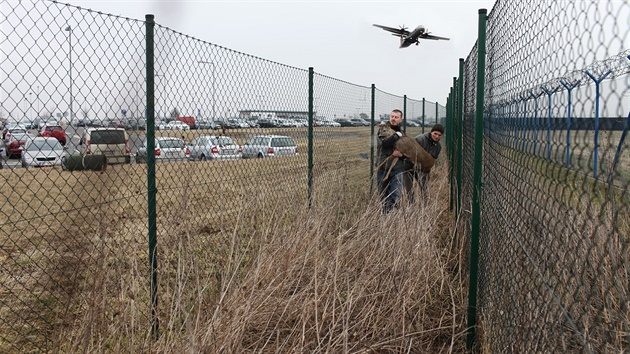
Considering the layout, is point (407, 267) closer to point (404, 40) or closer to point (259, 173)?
point (259, 173)

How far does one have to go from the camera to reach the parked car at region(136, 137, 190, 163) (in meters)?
3.88

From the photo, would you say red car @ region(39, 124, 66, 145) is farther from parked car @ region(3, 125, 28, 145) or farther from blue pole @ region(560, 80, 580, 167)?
blue pole @ region(560, 80, 580, 167)

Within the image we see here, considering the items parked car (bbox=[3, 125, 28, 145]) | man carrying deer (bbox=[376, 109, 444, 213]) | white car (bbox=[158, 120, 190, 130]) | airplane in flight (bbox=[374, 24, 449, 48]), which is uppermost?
airplane in flight (bbox=[374, 24, 449, 48])

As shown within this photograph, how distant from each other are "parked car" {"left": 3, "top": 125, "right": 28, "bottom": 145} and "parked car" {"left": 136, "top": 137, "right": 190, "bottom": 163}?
0.79 m

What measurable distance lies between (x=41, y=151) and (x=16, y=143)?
6.1 inches

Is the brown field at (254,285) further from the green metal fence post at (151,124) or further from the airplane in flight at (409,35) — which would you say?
the airplane in flight at (409,35)

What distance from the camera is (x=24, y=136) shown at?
322cm

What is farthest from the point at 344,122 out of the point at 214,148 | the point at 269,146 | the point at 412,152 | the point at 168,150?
the point at 168,150

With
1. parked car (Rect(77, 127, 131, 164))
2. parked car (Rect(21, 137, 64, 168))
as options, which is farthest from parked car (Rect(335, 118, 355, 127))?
parked car (Rect(21, 137, 64, 168))

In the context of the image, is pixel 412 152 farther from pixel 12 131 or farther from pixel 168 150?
pixel 12 131

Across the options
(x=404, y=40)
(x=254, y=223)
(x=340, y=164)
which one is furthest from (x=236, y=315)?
(x=404, y=40)

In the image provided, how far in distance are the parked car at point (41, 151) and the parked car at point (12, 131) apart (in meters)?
0.07

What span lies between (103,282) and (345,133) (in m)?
5.84

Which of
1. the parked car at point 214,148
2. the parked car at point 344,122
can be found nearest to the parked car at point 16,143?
the parked car at point 214,148
